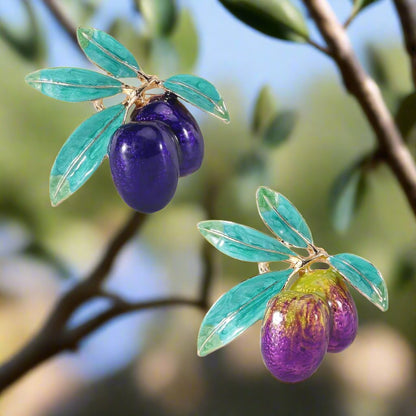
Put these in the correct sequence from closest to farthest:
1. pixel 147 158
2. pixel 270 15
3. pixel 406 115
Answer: pixel 147 158 < pixel 270 15 < pixel 406 115

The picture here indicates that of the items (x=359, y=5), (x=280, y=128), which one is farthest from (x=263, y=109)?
(x=359, y=5)

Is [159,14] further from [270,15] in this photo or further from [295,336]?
[295,336]

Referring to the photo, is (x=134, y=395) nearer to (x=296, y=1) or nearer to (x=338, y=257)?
(x=338, y=257)

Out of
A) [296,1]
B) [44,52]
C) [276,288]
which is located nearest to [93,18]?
[44,52]

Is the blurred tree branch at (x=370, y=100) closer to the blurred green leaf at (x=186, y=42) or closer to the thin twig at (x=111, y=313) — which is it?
the blurred green leaf at (x=186, y=42)

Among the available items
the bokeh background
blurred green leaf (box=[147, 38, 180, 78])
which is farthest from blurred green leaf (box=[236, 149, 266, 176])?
blurred green leaf (box=[147, 38, 180, 78])

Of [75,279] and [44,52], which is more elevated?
[44,52]
